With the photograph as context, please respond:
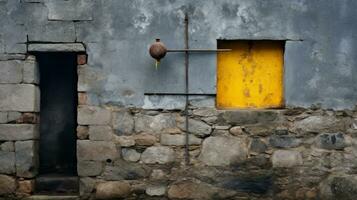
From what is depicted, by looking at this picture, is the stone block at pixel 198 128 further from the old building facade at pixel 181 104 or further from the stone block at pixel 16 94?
the stone block at pixel 16 94

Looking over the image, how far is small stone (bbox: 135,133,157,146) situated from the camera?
5.17m

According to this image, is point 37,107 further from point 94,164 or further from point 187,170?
point 187,170

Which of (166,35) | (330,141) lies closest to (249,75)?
(166,35)

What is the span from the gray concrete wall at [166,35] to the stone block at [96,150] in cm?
46

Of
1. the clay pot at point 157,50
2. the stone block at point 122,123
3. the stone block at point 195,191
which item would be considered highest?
the clay pot at point 157,50

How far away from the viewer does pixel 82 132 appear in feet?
16.9

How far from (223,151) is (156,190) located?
2.76ft

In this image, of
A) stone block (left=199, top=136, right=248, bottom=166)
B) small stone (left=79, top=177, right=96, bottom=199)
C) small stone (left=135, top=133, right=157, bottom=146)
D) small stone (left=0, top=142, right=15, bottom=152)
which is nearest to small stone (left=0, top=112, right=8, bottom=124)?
small stone (left=0, top=142, right=15, bottom=152)

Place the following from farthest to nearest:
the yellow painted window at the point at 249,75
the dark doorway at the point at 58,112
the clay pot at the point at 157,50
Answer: the dark doorway at the point at 58,112, the yellow painted window at the point at 249,75, the clay pot at the point at 157,50

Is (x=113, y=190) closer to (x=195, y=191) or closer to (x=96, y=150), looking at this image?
(x=96, y=150)

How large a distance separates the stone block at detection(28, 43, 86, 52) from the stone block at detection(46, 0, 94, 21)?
29 centimetres

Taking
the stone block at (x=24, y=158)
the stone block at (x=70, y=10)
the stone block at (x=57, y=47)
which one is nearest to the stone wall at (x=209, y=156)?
the stone block at (x=24, y=158)

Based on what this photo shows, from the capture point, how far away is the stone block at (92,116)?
5.16 meters

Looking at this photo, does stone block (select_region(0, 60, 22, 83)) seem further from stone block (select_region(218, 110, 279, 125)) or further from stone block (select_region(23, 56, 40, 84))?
stone block (select_region(218, 110, 279, 125))
